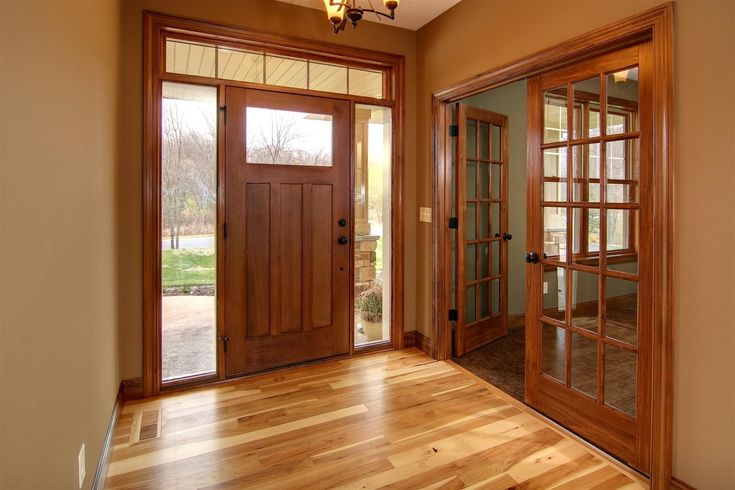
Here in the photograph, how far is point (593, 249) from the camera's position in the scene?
2.34 meters

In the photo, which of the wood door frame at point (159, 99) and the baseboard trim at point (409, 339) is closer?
the wood door frame at point (159, 99)

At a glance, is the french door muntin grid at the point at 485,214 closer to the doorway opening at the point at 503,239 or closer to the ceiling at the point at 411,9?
the doorway opening at the point at 503,239

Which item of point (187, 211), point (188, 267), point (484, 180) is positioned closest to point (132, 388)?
point (188, 267)

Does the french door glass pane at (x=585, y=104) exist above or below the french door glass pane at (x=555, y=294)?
above

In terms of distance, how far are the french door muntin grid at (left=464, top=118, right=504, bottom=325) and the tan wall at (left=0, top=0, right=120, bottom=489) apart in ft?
8.77

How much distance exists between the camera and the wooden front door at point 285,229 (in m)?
3.16

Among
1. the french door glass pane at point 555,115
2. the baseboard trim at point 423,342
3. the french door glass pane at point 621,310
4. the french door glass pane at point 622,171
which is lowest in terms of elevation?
the baseboard trim at point 423,342

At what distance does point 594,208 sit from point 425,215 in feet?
5.05

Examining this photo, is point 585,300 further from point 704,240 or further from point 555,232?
point 704,240

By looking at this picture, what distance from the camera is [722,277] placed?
1740 mm

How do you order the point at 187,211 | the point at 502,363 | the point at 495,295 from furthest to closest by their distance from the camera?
the point at 495,295 < the point at 502,363 < the point at 187,211

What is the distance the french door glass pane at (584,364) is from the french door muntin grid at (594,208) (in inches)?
0.7

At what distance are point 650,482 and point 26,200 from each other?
8.40ft

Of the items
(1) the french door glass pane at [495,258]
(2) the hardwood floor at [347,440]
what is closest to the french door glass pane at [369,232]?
(1) the french door glass pane at [495,258]
